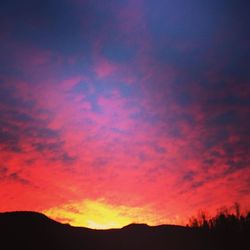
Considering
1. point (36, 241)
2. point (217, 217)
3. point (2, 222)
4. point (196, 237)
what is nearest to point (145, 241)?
point (196, 237)

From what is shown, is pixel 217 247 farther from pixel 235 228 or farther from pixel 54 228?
pixel 54 228

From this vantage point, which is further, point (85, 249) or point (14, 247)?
point (85, 249)

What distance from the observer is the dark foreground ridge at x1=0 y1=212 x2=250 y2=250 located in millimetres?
39125

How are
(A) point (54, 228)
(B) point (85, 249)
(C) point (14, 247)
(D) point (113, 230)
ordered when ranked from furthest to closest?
(D) point (113, 230) → (A) point (54, 228) → (B) point (85, 249) → (C) point (14, 247)

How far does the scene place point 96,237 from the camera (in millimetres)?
42562

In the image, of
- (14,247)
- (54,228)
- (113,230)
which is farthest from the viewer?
(113,230)

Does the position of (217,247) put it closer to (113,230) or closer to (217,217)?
(217,217)

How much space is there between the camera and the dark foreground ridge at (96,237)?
39.1 meters

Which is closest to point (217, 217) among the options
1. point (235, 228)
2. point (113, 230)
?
point (235, 228)

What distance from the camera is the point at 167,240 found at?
43.7 metres

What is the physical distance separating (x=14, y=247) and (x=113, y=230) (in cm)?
1287

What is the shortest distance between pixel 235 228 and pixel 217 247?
3.73 meters

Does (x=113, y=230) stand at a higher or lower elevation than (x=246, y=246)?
higher

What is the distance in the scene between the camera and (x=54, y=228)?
42.5m
